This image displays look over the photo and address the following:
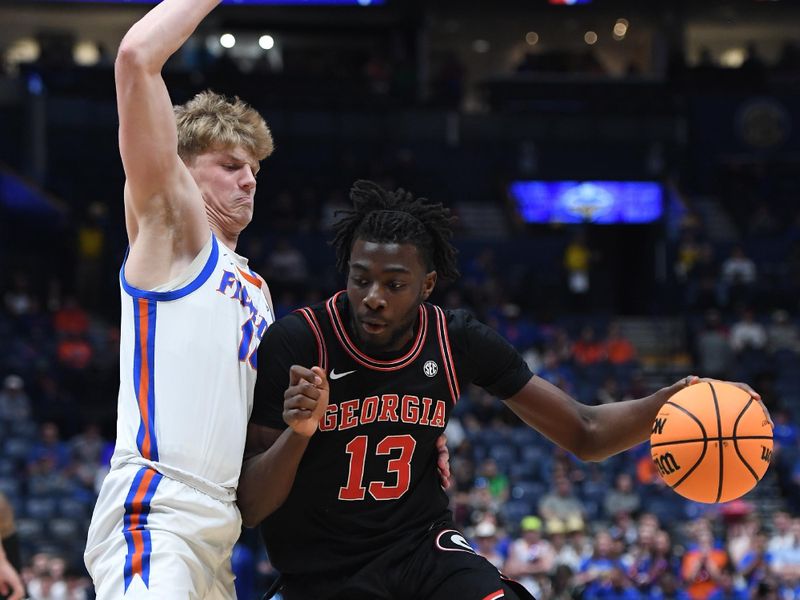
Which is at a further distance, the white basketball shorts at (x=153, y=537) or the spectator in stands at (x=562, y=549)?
the spectator in stands at (x=562, y=549)

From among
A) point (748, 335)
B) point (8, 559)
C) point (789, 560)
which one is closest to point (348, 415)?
point (8, 559)

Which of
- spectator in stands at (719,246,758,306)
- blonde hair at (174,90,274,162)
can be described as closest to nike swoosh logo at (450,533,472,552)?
blonde hair at (174,90,274,162)

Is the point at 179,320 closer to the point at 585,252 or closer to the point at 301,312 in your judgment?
the point at 301,312

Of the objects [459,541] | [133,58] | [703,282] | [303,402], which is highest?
→ [703,282]

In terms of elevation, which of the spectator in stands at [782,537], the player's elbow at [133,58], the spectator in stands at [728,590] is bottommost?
the spectator in stands at [728,590]

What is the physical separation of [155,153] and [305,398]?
862 millimetres

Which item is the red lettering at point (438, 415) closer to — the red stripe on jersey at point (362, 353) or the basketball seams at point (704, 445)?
the red stripe on jersey at point (362, 353)

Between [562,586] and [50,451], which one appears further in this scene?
[50,451]

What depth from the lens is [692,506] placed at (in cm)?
1523

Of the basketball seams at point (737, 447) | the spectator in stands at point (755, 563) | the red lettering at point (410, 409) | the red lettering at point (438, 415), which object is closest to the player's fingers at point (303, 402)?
the red lettering at point (410, 409)

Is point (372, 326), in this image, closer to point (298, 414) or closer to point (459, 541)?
point (298, 414)

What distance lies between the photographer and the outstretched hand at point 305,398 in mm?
3686

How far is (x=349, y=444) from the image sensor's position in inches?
161

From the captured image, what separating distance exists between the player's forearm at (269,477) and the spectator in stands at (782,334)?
16802mm
